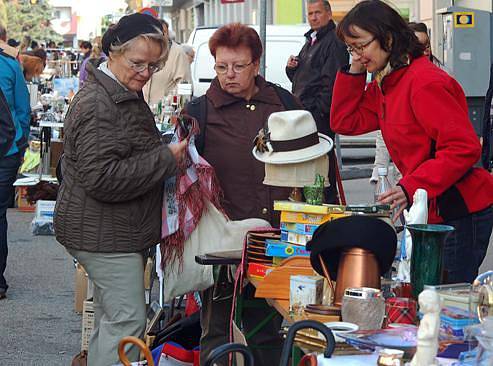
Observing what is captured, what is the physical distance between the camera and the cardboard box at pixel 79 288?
752 cm

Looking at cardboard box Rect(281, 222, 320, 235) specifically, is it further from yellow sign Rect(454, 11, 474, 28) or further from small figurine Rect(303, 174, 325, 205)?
yellow sign Rect(454, 11, 474, 28)

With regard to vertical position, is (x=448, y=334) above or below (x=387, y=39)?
below

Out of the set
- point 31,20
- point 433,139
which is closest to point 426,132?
point 433,139

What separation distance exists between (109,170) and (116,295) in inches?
22.2

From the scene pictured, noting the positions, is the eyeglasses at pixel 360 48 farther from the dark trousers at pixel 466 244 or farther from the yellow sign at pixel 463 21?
the yellow sign at pixel 463 21

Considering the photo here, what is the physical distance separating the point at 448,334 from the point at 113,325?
2063 millimetres

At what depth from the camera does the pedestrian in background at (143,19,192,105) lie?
12.5 metres

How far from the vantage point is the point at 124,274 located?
15.5ft

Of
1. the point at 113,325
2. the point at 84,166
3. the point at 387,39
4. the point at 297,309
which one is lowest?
the point at 113,325

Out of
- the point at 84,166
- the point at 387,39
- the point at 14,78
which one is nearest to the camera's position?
the point at 387,39

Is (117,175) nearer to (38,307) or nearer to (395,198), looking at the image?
(395,198)

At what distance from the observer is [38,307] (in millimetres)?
8070

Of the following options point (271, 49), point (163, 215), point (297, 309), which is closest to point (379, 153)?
point (163, 215)

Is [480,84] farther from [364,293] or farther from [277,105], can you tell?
[364,293]
